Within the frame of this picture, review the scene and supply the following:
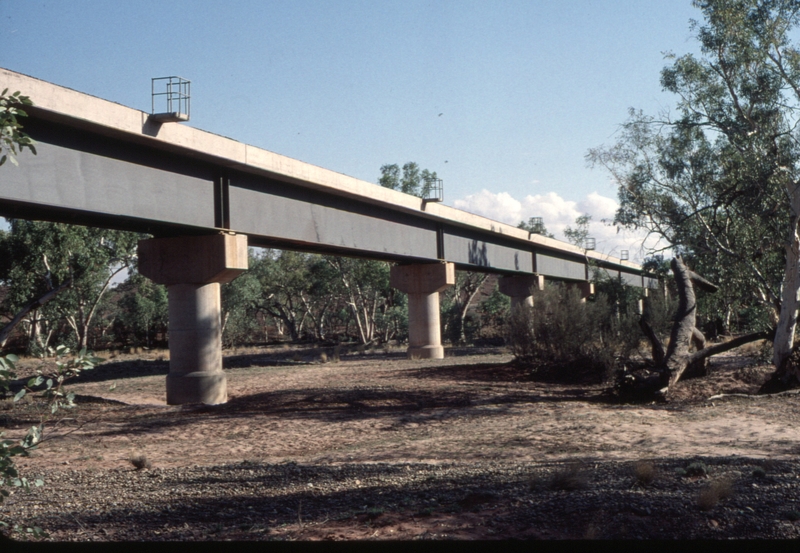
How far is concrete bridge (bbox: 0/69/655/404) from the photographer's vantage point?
1296cm

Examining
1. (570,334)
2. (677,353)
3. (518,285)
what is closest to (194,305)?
(570,334)

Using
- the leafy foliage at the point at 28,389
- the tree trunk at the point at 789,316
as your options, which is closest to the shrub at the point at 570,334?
the tree trunk at the point at 789,316

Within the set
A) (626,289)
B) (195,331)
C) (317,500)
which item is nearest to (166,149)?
(195,331)

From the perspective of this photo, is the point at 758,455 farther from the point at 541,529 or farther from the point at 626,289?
the point at 626,289

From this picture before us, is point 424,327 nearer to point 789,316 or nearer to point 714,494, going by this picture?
point 789,316

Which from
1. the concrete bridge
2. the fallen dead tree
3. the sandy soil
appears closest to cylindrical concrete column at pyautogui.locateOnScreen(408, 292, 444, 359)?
the concrete bridge

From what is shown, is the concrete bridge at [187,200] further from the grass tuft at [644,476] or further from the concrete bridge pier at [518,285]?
the concrete bridge pier at [518,285]

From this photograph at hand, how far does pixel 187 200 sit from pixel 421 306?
1697 cm

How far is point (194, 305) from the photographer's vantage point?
17281mm

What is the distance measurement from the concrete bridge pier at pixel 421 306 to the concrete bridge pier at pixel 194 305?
1459 centimetres

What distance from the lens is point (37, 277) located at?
36.2 m

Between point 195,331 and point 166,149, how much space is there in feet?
14.2

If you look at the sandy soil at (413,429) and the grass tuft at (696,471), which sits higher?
the grass tuft at (696,471)

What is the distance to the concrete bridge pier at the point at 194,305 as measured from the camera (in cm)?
1714
